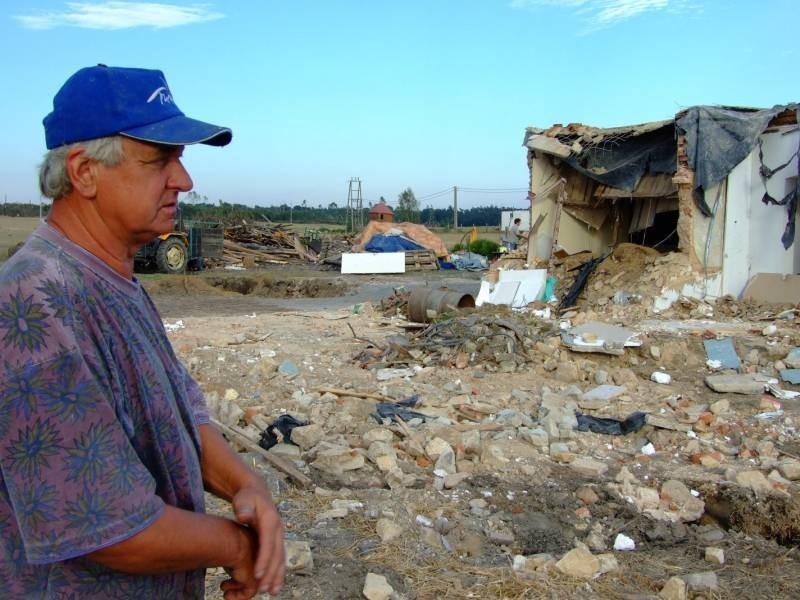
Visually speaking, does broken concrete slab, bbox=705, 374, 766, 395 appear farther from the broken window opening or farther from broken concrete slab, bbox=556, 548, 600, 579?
the broken window opening

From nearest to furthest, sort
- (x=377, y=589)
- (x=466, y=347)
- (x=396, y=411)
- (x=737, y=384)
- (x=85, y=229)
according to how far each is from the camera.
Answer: (x=85, y=229)
(x=377, y=589)
(x=396, y=411)
(x=737, y=384)
(x=466, y=347)

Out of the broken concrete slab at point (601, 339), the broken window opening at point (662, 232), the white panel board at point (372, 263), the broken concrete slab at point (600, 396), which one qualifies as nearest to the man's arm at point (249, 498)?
the broken concrete slab at point (600, 396)

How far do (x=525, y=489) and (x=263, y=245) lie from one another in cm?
2526

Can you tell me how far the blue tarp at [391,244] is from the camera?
26.7 meters

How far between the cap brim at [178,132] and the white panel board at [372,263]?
2309 cm

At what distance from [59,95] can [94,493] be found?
78cm

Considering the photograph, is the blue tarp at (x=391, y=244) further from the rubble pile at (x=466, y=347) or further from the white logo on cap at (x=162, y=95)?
the white logo on cap at (x=162, y=95)

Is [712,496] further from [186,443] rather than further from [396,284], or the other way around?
[396,284]

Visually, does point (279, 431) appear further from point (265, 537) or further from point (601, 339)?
point (601, 339)

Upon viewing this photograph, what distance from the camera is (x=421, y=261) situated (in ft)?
86.2

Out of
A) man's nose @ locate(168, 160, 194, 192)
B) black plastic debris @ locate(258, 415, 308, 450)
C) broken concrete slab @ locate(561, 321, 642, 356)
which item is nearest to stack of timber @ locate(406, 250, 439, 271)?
broken concrete slab @ locate(561, 321, 642, 356)

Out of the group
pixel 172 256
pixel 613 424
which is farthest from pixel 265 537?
pixel 172 256

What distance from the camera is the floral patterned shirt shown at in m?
1.14

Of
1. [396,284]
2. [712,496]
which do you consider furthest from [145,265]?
[712,496]
